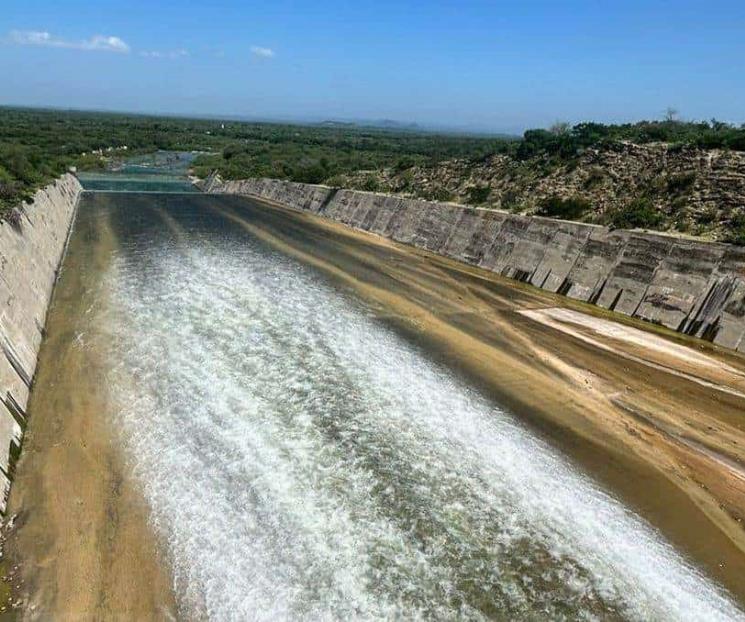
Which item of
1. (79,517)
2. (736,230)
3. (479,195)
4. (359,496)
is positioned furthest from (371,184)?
(79,517)

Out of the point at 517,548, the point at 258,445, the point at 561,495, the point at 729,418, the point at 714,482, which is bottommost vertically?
the point at 258,445

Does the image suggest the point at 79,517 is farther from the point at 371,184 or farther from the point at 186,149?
the point at 186,149

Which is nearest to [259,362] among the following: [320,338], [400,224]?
[320,338]

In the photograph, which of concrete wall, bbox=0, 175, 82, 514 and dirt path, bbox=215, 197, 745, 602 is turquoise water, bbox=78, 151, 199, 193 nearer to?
concrete wall, bbox=0, 175, 82, 514

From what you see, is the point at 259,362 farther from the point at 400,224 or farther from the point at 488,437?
the point at 400,224

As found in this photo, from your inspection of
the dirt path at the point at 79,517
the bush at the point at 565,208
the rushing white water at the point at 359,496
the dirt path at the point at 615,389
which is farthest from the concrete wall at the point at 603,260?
the dirt path at the point at 79,517

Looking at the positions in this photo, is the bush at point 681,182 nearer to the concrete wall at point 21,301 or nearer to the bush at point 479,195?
the bush at point 479,195
